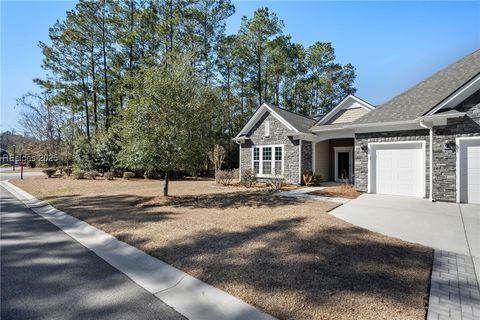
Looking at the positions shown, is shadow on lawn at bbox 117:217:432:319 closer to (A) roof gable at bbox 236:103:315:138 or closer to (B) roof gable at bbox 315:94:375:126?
(A) roof gable at bbox 236:103:315:138

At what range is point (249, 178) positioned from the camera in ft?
Result: 54.5

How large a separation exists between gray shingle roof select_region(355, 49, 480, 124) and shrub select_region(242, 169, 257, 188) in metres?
7.09

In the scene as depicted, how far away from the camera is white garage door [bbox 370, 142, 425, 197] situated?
1121 centimetres

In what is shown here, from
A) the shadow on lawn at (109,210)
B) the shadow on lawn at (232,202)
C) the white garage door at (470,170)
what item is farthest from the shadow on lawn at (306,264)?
the white garage door at (470,170)

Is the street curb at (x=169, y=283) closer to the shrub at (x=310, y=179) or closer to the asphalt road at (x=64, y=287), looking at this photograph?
the asphalt road at (x=64, y=287)

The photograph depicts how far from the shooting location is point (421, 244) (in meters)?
5.54

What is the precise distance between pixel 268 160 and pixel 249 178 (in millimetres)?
2097

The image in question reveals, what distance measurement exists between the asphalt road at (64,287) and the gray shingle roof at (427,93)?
12145 mm

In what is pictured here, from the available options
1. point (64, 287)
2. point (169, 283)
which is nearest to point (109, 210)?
point (64, 287)

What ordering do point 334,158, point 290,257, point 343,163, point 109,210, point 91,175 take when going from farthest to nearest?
point 91,175
point 334,158
point 343,163
point 109,210
point 290,257

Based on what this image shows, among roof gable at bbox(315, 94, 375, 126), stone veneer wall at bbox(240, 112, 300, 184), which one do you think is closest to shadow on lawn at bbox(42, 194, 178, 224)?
stone veneer wall at bbox(240, 112, 300, 184)

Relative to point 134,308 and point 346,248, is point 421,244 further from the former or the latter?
point 134,308

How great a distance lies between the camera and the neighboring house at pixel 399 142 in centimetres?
969

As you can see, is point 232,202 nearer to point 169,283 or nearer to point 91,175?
point 169,283
